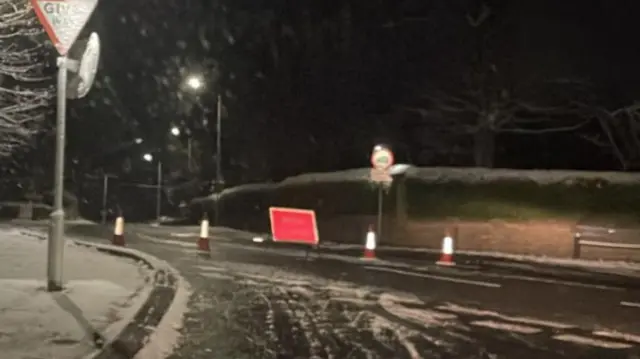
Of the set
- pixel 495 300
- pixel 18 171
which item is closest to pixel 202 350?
pixel 495 300

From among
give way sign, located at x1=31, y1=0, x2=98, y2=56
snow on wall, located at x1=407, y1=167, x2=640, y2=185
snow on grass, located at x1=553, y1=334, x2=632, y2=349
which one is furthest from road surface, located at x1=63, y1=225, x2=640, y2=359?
snow on wall, located at x1=407, y1=167, x2=640, y2=185

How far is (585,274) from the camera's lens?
19.3 m

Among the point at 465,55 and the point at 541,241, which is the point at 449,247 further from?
the point at 465,55

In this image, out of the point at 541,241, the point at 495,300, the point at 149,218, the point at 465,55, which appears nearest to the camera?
the point at 495,300

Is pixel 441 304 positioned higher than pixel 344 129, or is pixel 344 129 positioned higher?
pixel 344 129

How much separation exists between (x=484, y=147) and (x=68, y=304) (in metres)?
24.4

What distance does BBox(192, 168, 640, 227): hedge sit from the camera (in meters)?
26.0

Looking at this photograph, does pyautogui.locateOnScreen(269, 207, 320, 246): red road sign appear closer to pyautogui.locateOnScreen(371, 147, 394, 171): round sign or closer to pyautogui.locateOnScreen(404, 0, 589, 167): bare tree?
pyautogui.locateOnScreen(371, 147, 394, 171): round sign

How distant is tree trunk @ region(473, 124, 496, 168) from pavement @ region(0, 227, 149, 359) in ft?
60.0

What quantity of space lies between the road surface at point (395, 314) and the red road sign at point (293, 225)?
7.31 ft

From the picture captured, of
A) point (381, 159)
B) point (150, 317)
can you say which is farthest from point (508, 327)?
point (381, 159)

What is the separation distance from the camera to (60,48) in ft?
38.6

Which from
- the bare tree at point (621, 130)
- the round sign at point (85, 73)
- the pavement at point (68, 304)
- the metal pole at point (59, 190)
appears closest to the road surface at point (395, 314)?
the pavement at point (68, 304)

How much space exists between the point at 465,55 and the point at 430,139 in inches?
163
